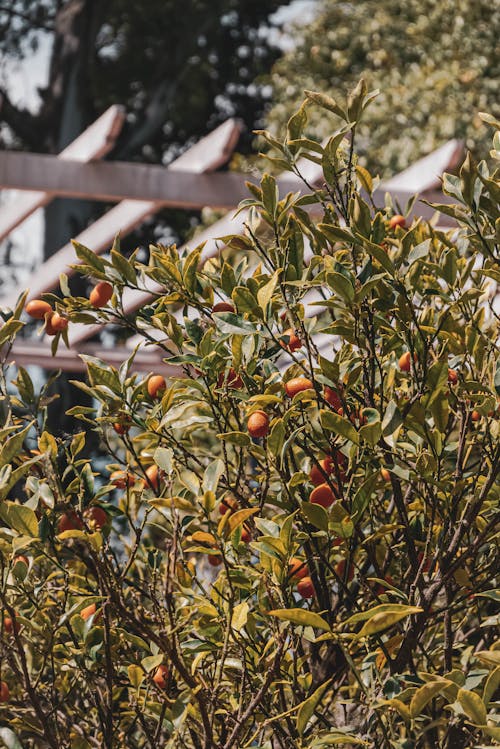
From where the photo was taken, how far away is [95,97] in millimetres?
11719

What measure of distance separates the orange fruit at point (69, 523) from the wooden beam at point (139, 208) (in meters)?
1.96

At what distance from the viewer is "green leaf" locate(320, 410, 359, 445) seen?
113cm

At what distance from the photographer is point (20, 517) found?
1110 mm

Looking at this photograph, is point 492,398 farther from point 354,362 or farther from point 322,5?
point 322,5

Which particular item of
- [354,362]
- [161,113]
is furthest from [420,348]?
[161,113]

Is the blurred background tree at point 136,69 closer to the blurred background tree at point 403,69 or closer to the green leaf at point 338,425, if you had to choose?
the blurred background tree at point 403,69

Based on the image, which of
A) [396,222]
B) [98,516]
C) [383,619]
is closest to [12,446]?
[98,516]

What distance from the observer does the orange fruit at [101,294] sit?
4.99 feet

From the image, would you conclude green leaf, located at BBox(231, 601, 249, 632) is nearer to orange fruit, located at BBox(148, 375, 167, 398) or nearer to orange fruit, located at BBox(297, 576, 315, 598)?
orange fruit, located at BBox(297, 576, 315, 598)

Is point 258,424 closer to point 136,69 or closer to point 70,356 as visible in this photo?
point 70,356

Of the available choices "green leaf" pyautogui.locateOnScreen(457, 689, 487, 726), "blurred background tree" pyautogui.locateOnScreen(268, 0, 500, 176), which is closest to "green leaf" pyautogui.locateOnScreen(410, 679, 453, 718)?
"green leaf" pyautogui.locateOnScreen(457, 689, 487, 726)

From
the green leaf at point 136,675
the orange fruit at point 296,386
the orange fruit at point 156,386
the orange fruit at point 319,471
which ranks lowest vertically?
the green leaf at point 136,675

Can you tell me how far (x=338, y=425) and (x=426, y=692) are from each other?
12.6 inches

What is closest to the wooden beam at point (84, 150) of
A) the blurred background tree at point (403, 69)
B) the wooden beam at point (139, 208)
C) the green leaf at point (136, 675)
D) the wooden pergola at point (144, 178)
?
the wooden pergola at point (144, 178)
